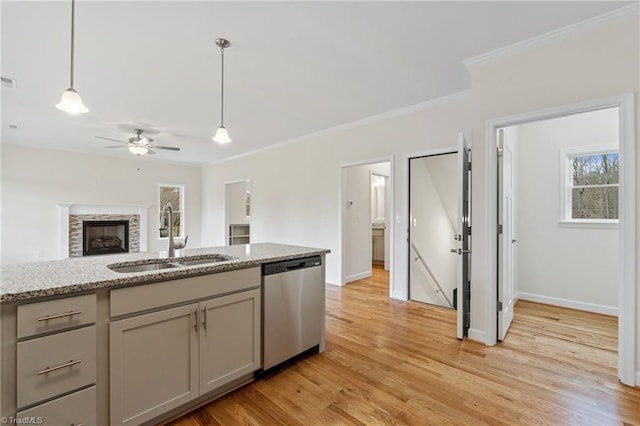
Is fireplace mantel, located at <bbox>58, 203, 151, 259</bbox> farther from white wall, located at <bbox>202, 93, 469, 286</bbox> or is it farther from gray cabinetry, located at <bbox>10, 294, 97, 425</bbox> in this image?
gray cabinetry, located at <bbox>10, 294, 97, 425</bbox>

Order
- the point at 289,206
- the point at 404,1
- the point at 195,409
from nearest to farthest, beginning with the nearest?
1. the point at 195,409
2. the point at 404,1
3. the point at 289,206

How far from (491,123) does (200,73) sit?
294 centimetres

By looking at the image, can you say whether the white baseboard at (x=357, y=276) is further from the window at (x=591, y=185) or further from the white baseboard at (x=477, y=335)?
the window at (x=591, y=185)

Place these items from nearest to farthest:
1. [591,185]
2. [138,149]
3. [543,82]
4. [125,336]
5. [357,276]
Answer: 1. [125,336]
2. [543,82]
3. [591,185]
4. [138,149]
5. [357,276]

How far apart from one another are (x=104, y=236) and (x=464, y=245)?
762cm

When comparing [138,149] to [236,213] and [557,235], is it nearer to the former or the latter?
[236,213]

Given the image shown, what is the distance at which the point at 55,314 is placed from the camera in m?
1.31

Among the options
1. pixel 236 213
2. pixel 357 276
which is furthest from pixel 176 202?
pixel 357 276

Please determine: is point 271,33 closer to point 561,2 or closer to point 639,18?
point 561,2

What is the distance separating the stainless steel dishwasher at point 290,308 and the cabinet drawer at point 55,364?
1.04 metres

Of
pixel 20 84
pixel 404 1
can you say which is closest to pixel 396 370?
pixel 404 1

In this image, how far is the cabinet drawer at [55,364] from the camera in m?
1.23

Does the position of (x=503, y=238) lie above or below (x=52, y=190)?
below

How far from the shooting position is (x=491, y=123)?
2.71m
